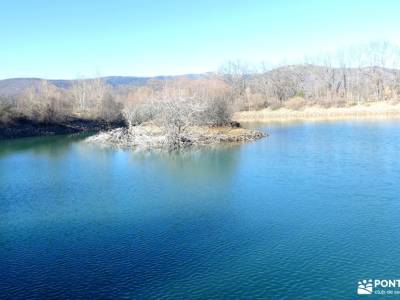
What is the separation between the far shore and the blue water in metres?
34.3

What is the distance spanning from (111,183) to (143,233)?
9.44 metres

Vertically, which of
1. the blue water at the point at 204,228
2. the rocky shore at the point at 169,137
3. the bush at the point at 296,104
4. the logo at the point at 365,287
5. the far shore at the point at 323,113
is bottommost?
the logo at the point at 365,287

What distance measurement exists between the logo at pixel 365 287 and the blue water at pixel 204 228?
160mm

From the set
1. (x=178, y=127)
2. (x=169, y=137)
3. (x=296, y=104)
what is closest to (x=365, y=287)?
(x=169, y=137)

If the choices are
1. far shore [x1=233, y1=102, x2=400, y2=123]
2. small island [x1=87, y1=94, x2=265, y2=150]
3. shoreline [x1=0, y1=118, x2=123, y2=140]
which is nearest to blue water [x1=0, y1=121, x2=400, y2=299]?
small island [x1=87, y1=94, x2=265, y2=150]

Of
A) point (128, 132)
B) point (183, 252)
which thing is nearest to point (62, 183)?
point (183, 252)

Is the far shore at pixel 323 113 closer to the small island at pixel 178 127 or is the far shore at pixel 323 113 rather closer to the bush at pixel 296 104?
the bush at pixel 296 104

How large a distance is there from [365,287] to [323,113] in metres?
60.2

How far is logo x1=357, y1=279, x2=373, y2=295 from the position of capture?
9.95m

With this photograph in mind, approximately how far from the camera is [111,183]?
23.5 metres

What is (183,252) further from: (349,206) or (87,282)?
(349,206)

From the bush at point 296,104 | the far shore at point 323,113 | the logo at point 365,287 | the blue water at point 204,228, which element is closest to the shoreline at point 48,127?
the far shore at point 323,113

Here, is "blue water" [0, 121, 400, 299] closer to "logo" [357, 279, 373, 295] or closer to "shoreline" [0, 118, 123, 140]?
"logo" [357, 279, 373, 295]

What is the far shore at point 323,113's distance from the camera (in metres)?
61.0
